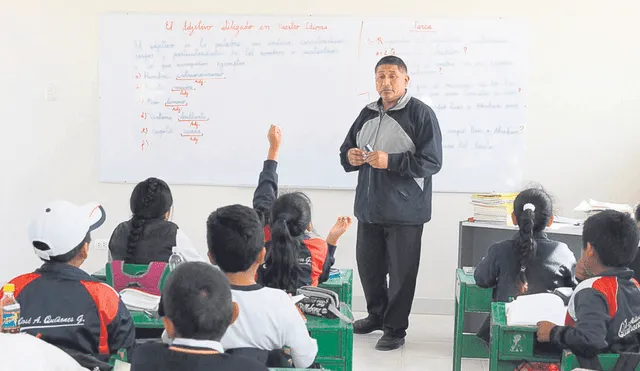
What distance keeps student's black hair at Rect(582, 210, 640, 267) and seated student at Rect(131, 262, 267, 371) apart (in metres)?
1.34

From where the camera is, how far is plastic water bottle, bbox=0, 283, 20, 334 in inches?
86.7

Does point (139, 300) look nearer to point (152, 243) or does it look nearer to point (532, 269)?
point (152, 243)

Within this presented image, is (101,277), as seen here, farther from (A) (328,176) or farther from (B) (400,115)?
(A) (328,176)

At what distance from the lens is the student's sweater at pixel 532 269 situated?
3.34m

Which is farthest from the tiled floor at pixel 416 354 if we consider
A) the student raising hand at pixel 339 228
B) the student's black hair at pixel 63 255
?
the student's black hair at pixel 63 255

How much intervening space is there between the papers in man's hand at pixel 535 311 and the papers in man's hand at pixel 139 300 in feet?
4.01

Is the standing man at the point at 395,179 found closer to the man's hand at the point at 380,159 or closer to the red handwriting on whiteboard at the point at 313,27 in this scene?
the man's hand at the point at 380,159

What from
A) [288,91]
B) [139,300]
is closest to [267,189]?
[139,300]

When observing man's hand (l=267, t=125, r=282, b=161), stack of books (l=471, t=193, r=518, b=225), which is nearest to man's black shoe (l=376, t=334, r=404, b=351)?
stack of books (l=471, t=193, r=518, b=225)

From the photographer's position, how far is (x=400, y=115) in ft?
14.6

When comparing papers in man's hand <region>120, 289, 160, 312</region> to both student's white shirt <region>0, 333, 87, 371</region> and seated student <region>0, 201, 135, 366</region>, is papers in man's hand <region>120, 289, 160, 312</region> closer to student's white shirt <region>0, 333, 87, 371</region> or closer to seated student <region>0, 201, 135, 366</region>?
seated student <region>0, 201, 135, 366</region>

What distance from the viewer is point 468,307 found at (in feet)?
11.6

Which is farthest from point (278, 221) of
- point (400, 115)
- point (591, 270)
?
point (400, 115)

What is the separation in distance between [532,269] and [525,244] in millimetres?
121
